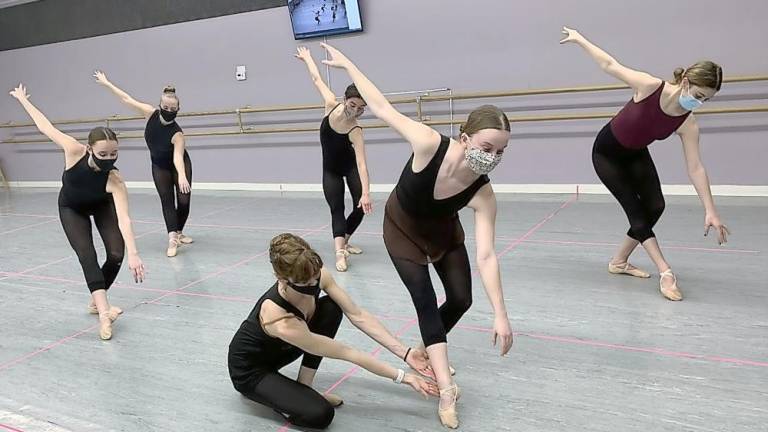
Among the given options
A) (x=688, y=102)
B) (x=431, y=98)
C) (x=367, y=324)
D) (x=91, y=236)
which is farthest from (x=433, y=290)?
(x=431, y=98)

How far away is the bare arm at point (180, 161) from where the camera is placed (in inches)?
174

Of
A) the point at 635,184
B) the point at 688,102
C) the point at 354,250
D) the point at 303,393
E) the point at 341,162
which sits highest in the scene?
the point at 688,102

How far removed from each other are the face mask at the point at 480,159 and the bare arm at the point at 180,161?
304 centimetres

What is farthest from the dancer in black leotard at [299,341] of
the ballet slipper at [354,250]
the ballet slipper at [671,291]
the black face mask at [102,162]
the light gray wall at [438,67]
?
the light gray wall at [438,67]

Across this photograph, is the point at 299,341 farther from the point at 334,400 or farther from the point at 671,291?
the point at 671,291

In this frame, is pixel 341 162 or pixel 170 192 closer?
pixel 341 162

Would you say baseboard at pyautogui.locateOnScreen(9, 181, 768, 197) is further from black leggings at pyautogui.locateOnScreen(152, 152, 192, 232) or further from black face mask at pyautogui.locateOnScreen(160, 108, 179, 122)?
black face mask at pyautogui.locateOnScreen(160, 108, 179, 122)

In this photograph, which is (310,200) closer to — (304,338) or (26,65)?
(304,338)

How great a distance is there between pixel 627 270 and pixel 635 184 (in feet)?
1.83

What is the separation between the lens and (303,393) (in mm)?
2131

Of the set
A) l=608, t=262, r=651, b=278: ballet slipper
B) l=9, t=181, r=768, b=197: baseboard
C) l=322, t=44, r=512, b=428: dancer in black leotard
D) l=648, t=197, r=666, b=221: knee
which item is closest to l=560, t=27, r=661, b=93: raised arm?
l=648, t=197, r=666, b=221: knee

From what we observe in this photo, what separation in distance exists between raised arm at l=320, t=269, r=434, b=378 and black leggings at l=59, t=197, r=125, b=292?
1.62m

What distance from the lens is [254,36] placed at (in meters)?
6.95

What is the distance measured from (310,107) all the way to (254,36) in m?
1.11
